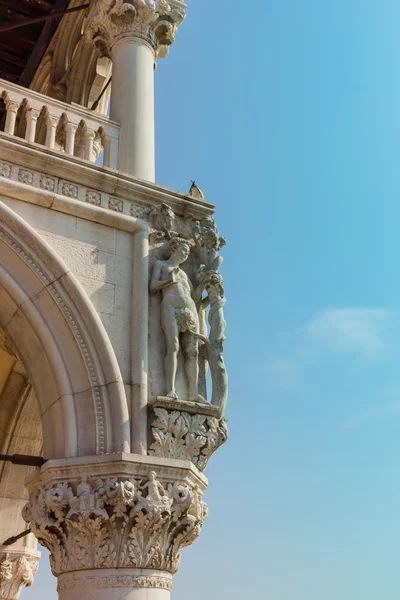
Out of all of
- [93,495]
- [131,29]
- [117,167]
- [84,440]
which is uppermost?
[131,29]

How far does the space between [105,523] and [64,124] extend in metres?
4.80

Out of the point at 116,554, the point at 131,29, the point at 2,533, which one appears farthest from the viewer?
the point at 2,533

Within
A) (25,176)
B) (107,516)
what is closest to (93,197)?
(25,176)

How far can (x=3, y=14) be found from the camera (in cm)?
1370

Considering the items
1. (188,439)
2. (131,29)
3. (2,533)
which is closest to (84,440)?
(188,439)

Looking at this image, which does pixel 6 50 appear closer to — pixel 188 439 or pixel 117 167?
pixel 117 167

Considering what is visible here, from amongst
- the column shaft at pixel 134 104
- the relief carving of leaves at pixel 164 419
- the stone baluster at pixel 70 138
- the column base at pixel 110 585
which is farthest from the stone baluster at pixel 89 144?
the column base at pixel 110 585

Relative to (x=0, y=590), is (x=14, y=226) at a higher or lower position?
higher

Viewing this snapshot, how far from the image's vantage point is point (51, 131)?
8875 millimetres

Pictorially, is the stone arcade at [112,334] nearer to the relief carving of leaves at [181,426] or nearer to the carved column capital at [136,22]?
the relief carving of leaves at [181,426]

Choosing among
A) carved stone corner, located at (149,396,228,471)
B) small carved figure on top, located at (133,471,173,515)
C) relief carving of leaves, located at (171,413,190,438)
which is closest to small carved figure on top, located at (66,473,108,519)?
small carved figure on top, located at (133,471,173,515)

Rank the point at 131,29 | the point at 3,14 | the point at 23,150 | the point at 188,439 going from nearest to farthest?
the point at 188,439 → the point at 23,150 → the point at 131,29 → the point at 3,14

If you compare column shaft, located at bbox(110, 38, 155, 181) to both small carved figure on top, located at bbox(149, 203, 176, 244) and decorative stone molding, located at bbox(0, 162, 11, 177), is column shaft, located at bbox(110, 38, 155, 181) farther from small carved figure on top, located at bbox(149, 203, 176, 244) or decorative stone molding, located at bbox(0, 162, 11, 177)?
decorative stone molding, located at bbox(0, 162, 11, 177)

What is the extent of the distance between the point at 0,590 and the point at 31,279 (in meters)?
5.46
